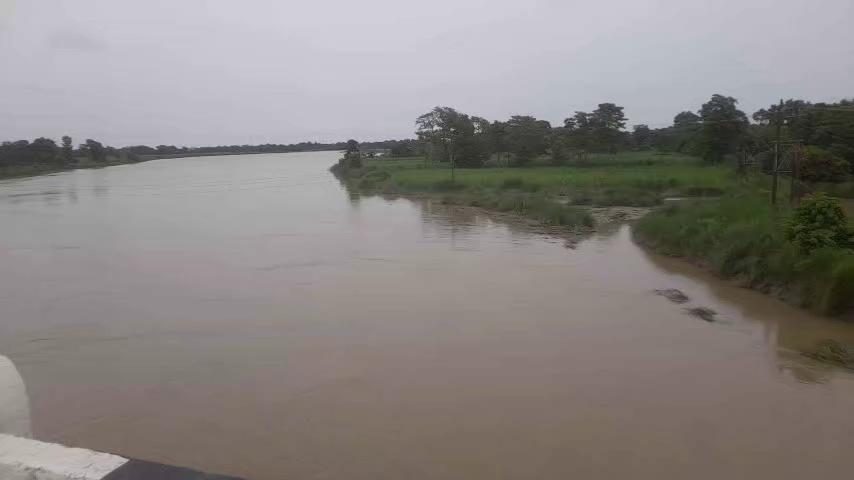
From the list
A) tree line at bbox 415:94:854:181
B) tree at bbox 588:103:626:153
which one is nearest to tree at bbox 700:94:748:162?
tree line at bbox 415:94:854:181

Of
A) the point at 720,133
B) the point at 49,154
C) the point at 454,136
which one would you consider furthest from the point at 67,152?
the point at 720,133

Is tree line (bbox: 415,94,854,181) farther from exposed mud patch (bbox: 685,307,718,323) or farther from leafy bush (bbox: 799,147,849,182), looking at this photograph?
exposed mud patch (bbox: 685,307,718,323)

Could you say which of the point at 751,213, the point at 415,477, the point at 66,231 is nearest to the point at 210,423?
the point at 415,477

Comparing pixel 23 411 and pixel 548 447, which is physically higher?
pixel 23 411

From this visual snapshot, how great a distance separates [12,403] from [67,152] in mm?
81832

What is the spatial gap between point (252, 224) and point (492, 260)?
398 inches

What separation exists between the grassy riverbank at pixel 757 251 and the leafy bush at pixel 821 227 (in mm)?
58

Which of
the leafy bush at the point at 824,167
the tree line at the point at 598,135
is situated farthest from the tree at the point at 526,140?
the leafy bush at the point at 824,167

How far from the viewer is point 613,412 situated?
5660 mm

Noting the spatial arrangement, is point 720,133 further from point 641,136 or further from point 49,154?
point 49,154

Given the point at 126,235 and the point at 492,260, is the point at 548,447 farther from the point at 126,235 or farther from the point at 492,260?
the point at 126,235

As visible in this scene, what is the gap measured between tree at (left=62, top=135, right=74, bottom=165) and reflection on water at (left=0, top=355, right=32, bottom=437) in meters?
79.3

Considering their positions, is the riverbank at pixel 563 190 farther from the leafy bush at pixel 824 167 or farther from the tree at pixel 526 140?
the tree at pixel 526 140

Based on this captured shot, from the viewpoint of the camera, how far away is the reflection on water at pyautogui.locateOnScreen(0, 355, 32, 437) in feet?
5.55
